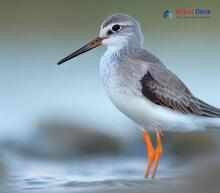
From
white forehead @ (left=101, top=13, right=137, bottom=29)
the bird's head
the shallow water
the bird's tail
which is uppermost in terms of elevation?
white forehead @ (left=101, top=13, right=137, bottom=29)

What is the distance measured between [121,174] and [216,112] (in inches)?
27.3

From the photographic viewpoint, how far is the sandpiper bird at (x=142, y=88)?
394cm

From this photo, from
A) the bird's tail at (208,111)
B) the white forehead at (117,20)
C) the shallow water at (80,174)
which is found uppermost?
the white forehead at (117,20)

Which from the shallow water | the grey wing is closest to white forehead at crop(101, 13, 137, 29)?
the grey wing

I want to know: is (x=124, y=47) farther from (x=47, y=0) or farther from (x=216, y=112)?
(x=47, y=0)

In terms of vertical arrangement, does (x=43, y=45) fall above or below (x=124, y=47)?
above

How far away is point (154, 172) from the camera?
4164 millimetres

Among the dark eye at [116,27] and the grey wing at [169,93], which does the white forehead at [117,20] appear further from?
the grey wing at [169,93]

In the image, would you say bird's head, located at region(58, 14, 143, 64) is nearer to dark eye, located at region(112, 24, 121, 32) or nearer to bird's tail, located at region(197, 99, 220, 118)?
dark eye, located at region(112, 24, 121, 32)

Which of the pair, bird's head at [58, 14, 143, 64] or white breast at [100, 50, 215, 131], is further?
bird's head at [58, 14, 143, 64]

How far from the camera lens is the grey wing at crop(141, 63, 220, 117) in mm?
3964

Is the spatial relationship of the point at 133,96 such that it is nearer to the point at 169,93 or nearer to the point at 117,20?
the point at 169,93

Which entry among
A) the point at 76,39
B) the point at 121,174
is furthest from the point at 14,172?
the point at 76,39

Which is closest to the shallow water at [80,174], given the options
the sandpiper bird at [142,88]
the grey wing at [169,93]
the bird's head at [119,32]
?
the sandpiper bird at [142,88]
